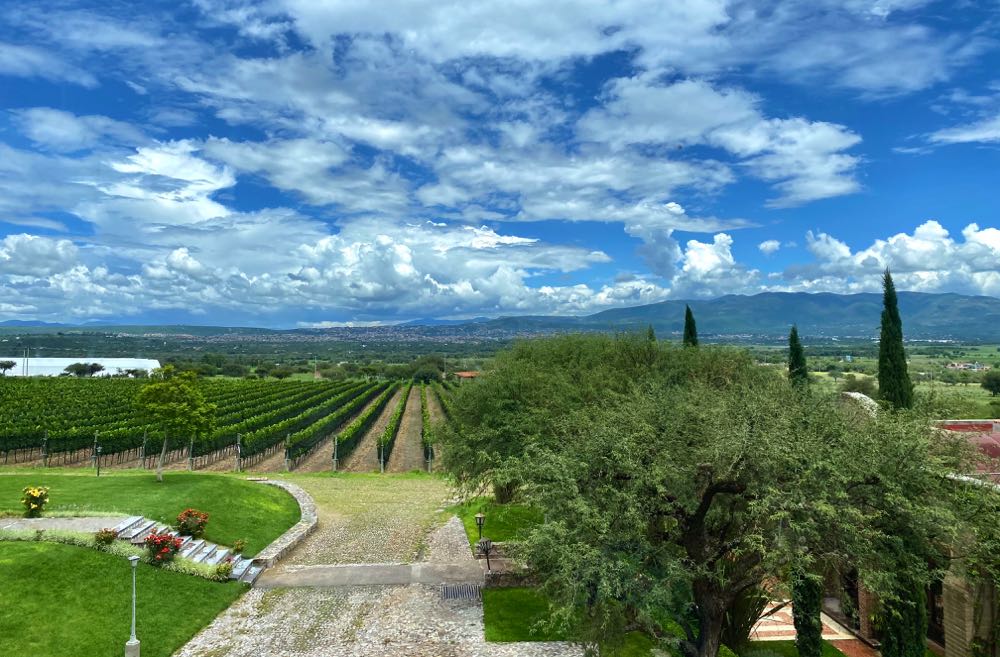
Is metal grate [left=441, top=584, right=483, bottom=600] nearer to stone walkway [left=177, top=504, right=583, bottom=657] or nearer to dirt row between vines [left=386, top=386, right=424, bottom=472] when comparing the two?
stone walkway [left=177, top=504, right=583, bottom=657]

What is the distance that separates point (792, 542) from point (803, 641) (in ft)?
13.2

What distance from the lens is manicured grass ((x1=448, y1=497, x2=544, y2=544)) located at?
25.6m

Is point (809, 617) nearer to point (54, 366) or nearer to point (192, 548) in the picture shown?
point (192, 548)

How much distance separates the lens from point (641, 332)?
32688mm

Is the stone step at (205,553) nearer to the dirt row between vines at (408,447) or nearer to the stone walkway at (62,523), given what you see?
the stone walkway at (62,523)

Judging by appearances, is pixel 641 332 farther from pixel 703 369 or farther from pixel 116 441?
pixel 116 441

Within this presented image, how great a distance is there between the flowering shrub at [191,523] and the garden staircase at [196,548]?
216mm

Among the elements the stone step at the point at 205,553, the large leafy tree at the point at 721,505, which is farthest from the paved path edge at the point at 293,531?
the large leafy tree at the point at 721,505

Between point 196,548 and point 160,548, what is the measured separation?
5.71 feet

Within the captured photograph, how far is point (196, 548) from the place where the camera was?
20.1m

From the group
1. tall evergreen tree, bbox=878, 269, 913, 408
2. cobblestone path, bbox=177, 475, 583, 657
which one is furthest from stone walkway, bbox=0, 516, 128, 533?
tall evergreen tree, bbox=878, 269, 913, 408

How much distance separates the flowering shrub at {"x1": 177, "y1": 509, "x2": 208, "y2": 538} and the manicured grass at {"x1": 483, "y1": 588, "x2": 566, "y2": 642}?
34.3 ft

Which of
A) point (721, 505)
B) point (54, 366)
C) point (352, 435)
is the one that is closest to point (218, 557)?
point (721, 505)

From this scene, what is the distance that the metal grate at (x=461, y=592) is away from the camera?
740 inches
